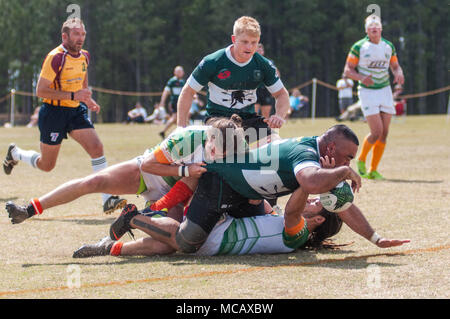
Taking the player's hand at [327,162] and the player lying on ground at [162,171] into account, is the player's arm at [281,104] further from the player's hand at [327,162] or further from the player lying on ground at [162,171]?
the player's hand at [327,162]

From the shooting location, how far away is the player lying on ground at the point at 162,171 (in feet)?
18.2

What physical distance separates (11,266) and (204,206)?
4.79 ft

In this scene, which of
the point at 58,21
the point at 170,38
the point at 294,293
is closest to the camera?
the point at 294,293

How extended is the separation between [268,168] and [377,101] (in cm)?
573

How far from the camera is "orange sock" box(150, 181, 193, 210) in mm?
5711

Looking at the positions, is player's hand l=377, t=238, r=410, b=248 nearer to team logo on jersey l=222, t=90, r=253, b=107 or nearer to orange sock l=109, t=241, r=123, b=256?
orange sock l=109, t=241, r=123, b=256

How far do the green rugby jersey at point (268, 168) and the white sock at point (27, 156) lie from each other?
11.8 feet

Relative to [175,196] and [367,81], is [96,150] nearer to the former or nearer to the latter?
[175,196]

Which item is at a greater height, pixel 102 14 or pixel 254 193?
pixel 102 14

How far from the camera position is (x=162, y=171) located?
5.64 metres

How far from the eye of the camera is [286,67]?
60.7m

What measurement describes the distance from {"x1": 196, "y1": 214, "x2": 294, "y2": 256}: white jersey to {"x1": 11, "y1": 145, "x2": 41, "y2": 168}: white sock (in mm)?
3592
